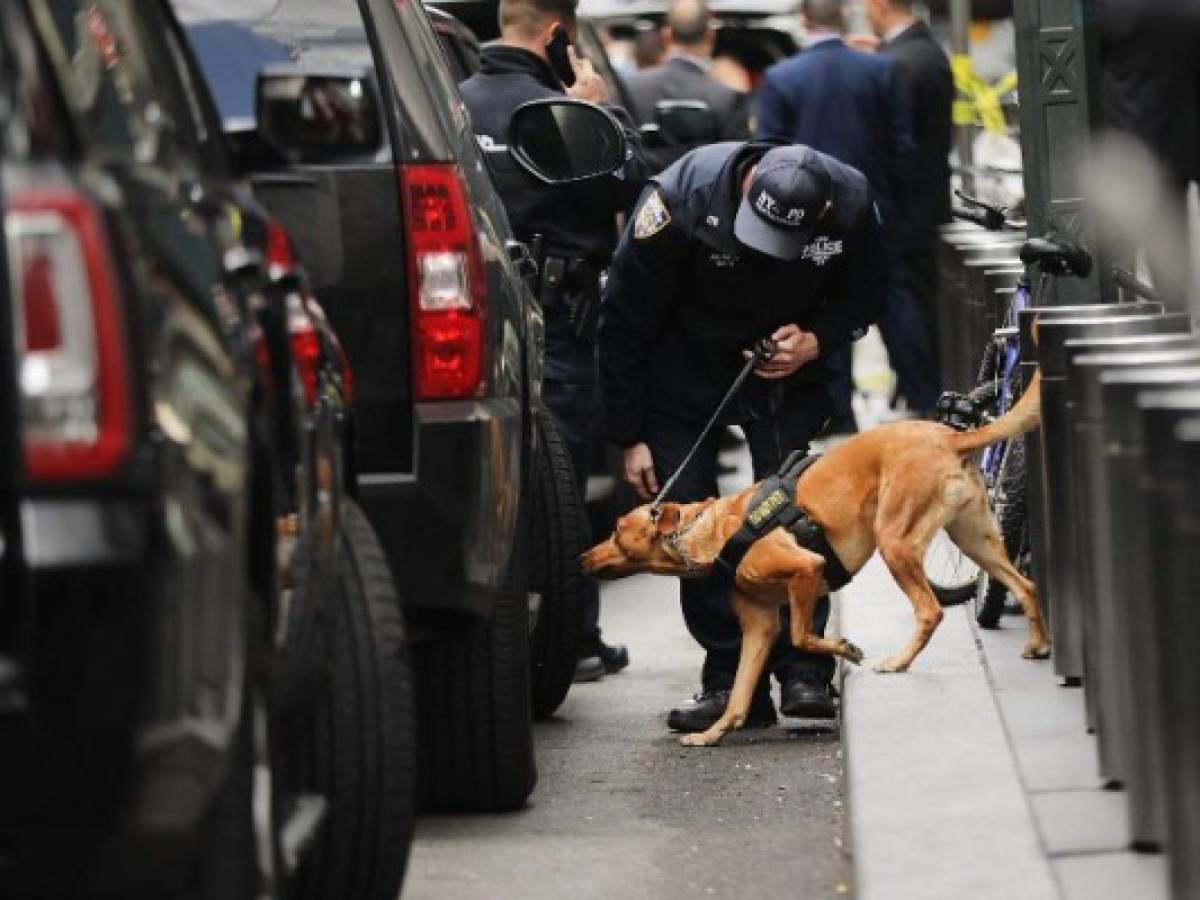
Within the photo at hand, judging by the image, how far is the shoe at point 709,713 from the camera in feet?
30.2

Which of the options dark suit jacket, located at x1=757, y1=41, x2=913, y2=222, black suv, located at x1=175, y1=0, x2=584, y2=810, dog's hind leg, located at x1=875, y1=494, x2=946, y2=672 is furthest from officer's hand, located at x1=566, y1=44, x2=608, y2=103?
dark suit jacket, located at x1=757, y1=41, x2=913, y2=222

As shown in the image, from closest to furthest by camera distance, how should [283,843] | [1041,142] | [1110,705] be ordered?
[283,843] < [1110,705] < [1041,142]

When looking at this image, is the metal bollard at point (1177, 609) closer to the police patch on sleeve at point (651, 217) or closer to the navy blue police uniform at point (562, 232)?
the police patch on sleeve at point (651, 217)

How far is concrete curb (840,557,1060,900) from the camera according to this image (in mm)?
6473

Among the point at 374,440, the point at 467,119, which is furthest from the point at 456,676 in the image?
the point at 467,119

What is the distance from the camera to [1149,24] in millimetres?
11977

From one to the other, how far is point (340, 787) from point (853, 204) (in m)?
3.81

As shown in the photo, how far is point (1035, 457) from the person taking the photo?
9.37m

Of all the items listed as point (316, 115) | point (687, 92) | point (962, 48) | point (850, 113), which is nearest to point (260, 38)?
point (316, 115)

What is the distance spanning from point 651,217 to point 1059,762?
229cm

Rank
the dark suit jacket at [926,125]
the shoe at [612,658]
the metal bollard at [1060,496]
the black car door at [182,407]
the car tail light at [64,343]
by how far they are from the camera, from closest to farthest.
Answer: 1. the car tail light at [64,343]
2. the black car door at [182,407]
3. the metal bollard at [1060,496]
4. the shoe at [612,658]
5. the dark suit jacket at [926,125]

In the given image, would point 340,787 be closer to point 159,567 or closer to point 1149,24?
point 159,567

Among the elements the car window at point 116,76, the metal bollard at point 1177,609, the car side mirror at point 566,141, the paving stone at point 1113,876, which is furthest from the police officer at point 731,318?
the metal bollard at point 1177,609

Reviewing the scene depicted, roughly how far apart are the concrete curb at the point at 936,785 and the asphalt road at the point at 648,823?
0.14m
